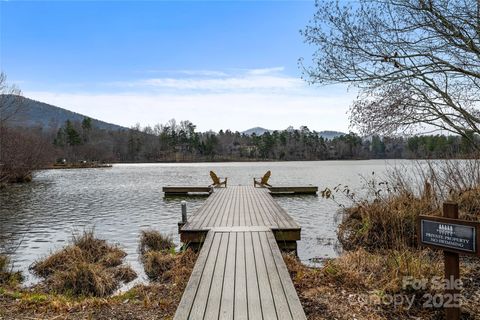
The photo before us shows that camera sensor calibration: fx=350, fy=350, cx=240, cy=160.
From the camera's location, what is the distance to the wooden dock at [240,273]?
3182 mm

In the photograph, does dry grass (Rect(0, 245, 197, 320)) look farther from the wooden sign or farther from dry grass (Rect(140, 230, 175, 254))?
dry grass (Rect(140, 230, 175, 254))

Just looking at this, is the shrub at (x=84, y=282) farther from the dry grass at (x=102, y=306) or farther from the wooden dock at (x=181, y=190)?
the wooden dock at (x=181, y=190)

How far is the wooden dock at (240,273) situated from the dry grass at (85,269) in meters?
1.44

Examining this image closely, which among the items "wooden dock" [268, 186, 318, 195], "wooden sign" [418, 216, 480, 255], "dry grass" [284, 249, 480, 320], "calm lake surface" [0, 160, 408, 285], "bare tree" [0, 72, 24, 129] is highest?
"bare tree" [0, 72, 24, 129]

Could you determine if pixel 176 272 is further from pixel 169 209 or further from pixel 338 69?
pixel 169 209

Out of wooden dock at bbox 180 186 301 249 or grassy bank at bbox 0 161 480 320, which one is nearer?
grassy bank at bbox 0 161 480 320

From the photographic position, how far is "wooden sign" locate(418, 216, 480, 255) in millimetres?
2805

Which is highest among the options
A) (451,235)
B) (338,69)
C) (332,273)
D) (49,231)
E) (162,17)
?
(162,17)

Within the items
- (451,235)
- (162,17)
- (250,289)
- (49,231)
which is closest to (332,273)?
(250,289)

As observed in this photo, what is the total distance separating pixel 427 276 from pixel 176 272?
351 centimetres

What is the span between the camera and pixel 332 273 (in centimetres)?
444

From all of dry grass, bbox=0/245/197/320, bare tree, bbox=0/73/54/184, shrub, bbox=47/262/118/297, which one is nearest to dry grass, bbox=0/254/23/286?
shrub, bbox=47/262/118/297

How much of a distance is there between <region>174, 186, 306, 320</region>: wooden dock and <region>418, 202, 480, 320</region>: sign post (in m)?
1.32

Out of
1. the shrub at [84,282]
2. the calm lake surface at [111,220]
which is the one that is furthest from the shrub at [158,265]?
the shrub at [84,282]
